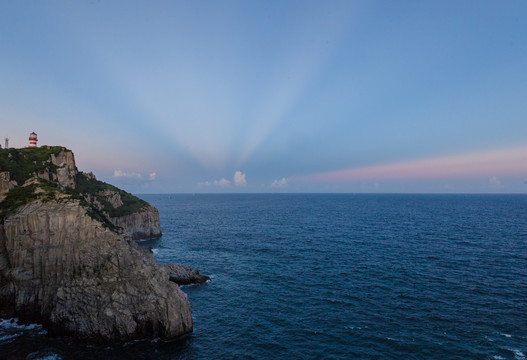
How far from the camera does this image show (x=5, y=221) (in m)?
36.4

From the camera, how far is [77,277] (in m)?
35.1

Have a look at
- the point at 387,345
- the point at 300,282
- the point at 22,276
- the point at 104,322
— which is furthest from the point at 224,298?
the point at 22,276

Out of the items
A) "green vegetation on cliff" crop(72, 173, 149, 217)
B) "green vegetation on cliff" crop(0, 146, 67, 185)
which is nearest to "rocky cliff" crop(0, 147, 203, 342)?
"green vegetation on cliff" crop(0, 146, 67, 185)

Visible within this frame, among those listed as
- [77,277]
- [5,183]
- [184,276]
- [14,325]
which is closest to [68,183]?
[5,183]

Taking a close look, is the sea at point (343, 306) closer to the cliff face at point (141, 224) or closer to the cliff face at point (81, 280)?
the cliff face at point (81, 280)

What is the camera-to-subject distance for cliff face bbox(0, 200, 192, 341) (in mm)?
32281

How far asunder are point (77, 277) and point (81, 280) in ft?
2.82

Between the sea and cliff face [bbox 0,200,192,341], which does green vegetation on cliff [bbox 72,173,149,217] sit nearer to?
the sea

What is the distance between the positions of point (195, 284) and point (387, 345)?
34.9m

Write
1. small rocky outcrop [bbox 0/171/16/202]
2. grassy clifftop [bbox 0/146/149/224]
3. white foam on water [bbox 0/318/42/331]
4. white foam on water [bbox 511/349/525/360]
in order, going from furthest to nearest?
small rocky outcrop [bbox 0/171/16/202] → grassy clifftop [bbox 0/146/149/224] → white foam on water [bbox 0/318/42/331] → white foam on water [bbox 511/349/525/360]

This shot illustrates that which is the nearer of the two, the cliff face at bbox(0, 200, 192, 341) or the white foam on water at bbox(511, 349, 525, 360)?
the white foam on water at bbox(511, 349, 525, 360)

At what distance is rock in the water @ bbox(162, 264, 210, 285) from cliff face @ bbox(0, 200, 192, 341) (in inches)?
581

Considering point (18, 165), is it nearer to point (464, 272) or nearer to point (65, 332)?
point (65, 332)

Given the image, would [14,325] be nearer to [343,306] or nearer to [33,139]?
[343,306]
